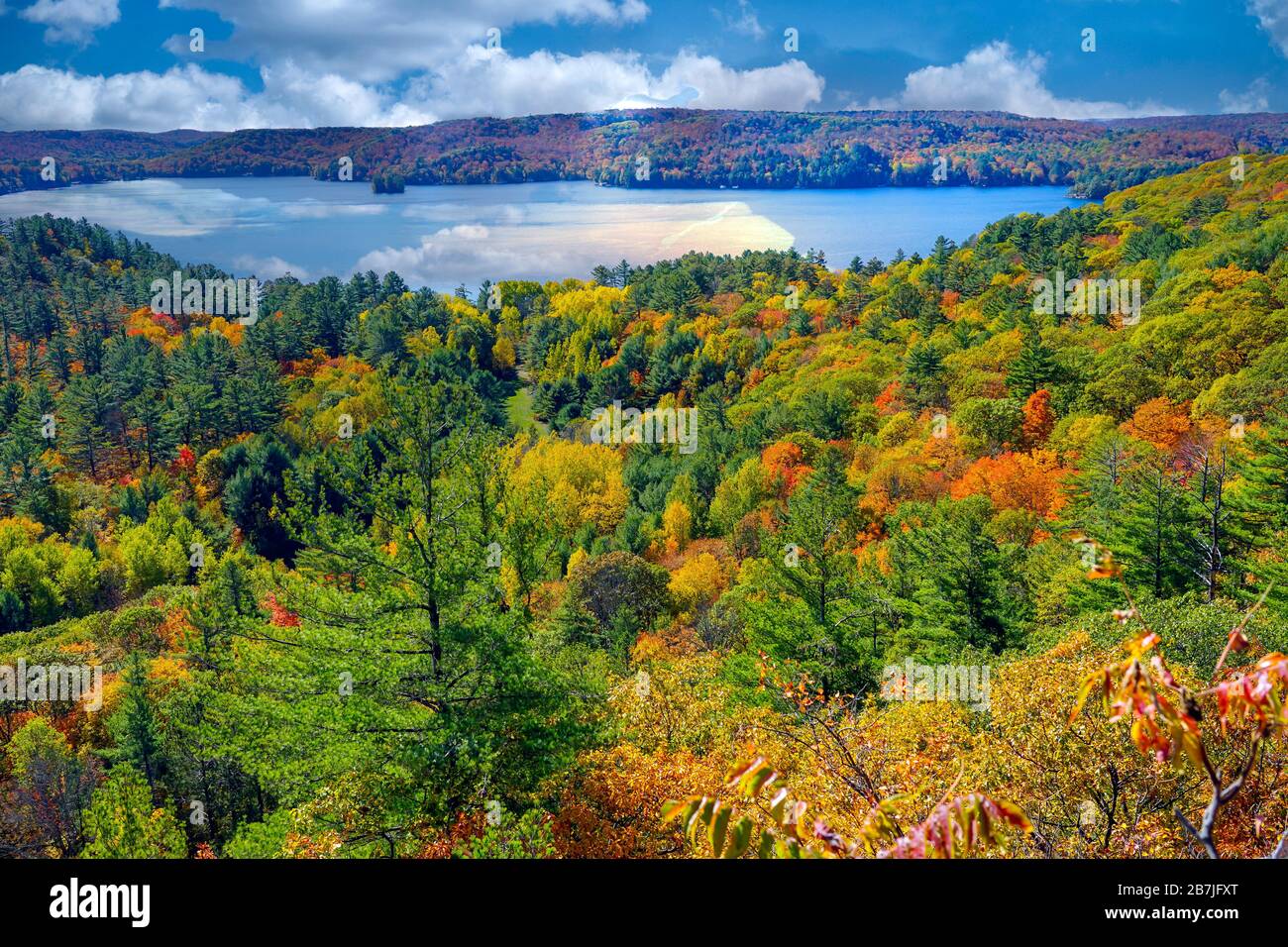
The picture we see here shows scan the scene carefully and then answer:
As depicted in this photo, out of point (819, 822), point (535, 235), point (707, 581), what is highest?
point (535, 235)

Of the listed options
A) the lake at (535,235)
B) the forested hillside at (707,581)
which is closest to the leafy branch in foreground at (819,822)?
the forested hillside at (707,581)

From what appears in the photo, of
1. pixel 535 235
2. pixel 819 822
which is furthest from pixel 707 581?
pixel 535 235

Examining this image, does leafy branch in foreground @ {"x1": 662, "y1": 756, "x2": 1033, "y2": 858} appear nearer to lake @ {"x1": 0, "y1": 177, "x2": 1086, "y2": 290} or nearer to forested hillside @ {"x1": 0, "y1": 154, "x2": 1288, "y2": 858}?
forested hillside @ {"x1": 0, "y1": 154, "x2": 1288, "y2": 858}

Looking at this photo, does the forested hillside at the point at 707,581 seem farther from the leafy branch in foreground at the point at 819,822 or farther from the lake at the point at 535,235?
the lake at the point at 535,235

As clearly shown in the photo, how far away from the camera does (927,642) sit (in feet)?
76.7

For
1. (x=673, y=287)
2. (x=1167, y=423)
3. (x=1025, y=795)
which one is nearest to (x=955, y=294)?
(x=673, y=287)

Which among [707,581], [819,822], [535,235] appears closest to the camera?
[819,822]

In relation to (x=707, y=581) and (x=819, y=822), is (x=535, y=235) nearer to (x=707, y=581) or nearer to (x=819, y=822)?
(x=707, y=581)

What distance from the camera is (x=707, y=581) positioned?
1914 inches

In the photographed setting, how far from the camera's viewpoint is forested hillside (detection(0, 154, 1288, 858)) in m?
10.2

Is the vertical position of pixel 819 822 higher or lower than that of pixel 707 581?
higher

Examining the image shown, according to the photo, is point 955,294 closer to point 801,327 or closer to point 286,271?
point 801,327

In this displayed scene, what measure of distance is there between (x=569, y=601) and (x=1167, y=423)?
33.4 m

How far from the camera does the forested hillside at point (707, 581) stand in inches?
401
